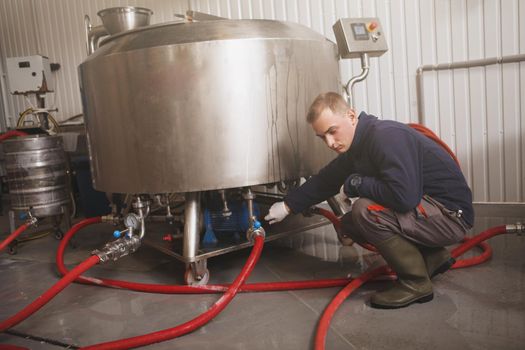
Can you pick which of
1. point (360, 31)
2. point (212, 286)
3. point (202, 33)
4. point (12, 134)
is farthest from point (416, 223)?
point (12, 134)

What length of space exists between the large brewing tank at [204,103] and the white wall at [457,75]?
36.1 inches

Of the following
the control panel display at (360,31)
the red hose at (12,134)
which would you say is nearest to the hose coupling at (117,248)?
the control panel display at (360,31)

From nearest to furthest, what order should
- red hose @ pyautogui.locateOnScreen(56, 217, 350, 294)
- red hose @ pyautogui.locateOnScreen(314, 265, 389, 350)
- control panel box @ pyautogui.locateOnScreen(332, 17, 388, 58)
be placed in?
red hose @ pyautogui.locateOnScreen(314, 265, 389, 350) → red hose @ pyautogui.locateOnScreen(56, 217, 350, 294) → control panel box @ pyautogui.locateOnScreen(332, 17, 388, 58)

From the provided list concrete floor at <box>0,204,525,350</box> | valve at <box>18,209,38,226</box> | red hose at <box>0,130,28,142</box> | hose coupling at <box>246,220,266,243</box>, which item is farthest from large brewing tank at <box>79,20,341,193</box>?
red hose at <box>0,130,28,142</box>

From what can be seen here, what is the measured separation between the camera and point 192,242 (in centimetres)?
155

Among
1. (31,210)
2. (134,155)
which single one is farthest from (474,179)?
Result: (31,210)

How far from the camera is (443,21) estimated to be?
7.33 ft

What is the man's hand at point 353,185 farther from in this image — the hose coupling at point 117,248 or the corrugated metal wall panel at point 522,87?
the corrugated metal wall panel at point 522,87

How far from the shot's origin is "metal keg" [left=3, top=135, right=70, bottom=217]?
2.35 meters

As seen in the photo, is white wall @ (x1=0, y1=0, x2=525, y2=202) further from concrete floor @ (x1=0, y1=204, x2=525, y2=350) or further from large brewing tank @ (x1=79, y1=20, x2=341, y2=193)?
large brewing tank @ (x1=79, y1=20, x2=341, y2=193)

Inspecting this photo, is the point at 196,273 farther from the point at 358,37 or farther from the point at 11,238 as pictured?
the point at 358,37

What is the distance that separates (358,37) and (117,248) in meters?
1.36

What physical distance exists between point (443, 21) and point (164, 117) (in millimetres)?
1556

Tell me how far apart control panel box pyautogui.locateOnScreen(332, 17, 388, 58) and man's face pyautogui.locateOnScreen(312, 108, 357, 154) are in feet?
2.23
